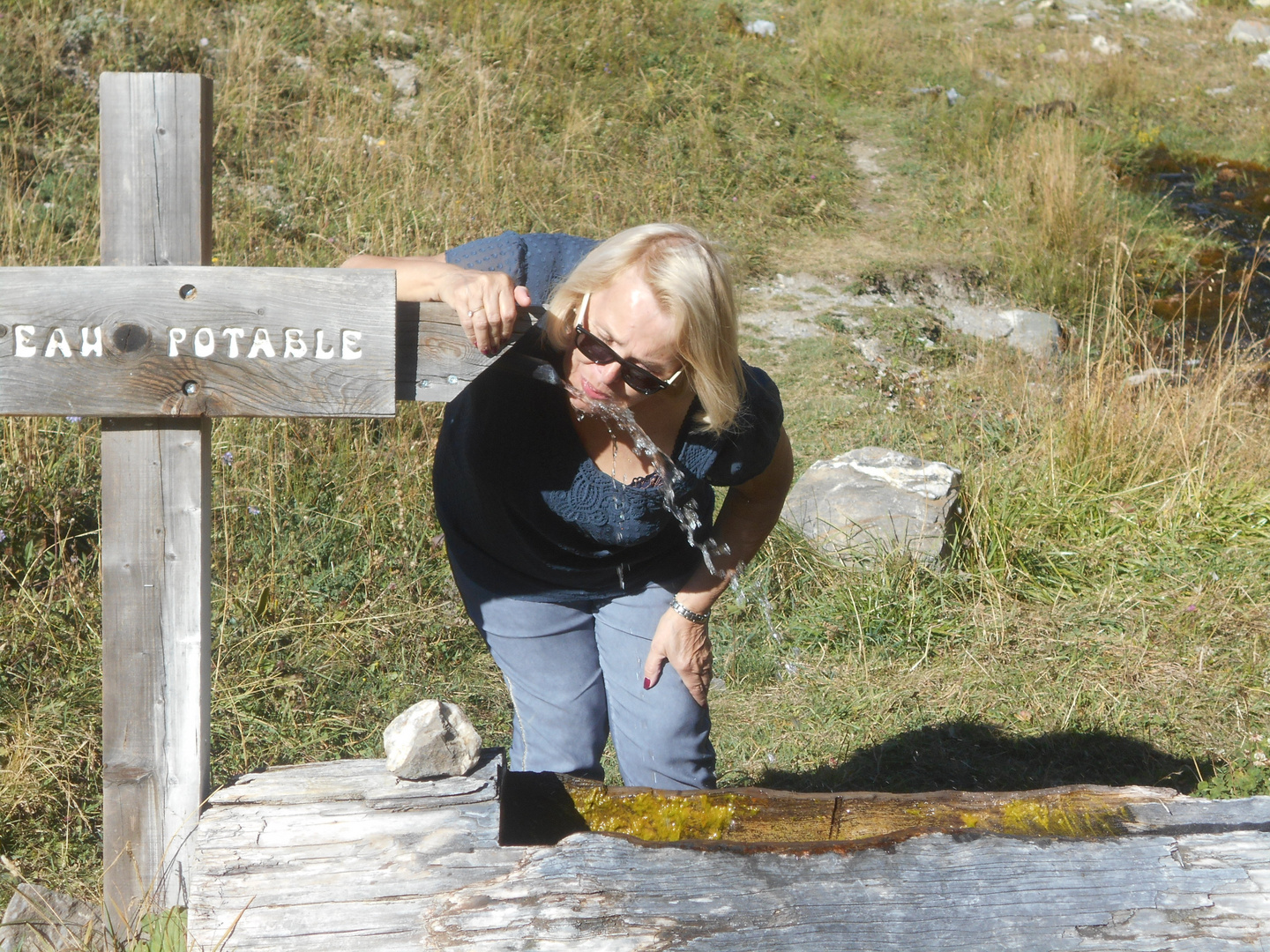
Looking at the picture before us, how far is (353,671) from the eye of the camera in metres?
3.35

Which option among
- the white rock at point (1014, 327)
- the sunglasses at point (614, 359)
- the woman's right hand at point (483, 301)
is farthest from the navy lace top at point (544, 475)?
the white rock at point (1014, 327)

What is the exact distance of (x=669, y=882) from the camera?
5.52 ft

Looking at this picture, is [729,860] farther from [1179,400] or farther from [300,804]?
[1179,400]

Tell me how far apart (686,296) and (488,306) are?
431 millimetres

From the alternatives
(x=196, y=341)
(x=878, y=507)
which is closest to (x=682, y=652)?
(x=196, y=341)

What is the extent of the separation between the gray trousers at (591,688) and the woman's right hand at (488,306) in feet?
2.67

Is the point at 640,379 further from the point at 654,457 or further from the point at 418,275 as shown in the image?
the point at 418,275

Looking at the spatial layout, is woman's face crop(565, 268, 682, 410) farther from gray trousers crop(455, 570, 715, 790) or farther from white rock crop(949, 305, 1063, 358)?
white rock crop(949, 305, 1063, 358)

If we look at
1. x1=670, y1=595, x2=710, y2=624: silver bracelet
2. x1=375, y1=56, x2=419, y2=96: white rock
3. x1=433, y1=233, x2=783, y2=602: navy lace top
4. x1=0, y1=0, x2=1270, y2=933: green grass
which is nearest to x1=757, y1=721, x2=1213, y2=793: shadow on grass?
x1=0, y1=0, x2=1270, y2=933: green grass

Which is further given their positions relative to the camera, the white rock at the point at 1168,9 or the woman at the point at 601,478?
the white rock at the point at 1168,9

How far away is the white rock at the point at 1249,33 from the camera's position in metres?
14.1

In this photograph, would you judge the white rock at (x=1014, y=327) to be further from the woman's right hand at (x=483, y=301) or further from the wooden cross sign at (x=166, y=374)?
the wooden cross sign at (x=166, y=374)

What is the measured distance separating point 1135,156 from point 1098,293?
3552 millimetres

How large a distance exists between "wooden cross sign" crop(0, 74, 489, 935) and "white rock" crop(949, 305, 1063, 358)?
17.3ft
